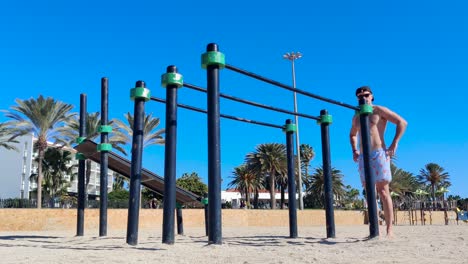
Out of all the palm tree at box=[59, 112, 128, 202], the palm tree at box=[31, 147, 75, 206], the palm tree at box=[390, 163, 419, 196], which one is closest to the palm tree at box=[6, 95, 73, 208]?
the palm tree at box=[59, 112, 128, 202]

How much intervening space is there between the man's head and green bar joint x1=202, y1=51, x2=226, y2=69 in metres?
2.59

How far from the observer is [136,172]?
623cm

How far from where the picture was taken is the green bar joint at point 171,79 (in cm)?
575

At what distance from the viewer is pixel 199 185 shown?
51969 mm

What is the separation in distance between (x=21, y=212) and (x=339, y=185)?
120ft

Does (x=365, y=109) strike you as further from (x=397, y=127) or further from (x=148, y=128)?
(x=148, y=128)

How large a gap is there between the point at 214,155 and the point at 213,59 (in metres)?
1.17

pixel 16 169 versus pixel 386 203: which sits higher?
pixel 16 169

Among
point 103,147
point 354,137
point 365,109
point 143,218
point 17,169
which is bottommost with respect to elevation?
point 143,218

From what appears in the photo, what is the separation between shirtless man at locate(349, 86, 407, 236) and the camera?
6184 millimetres

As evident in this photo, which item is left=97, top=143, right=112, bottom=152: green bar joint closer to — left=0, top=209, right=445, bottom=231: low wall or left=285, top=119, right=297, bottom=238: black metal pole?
left=285, top=119, right=297, bottom=238: black metal pole

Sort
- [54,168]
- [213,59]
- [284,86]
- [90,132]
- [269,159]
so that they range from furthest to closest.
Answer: [269,159]
[54,168]
[90,132]
[284,86]
[213,59]

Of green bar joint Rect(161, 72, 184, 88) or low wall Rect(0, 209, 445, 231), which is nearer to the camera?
green bar joint Rect(161, 72, 184, 88)

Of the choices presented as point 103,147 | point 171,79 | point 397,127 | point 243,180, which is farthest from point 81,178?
point 243,180
